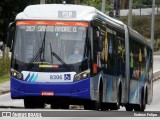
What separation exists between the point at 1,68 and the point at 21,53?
30.3 m

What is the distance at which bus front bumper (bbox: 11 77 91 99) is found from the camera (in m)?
21.0

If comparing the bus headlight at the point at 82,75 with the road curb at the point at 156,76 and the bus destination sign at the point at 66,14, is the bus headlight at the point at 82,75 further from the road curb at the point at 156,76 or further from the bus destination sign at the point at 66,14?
the road curb at the point at 156,76

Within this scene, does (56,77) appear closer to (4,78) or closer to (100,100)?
(100,100)

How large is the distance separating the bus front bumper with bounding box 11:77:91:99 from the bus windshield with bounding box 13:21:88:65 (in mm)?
629

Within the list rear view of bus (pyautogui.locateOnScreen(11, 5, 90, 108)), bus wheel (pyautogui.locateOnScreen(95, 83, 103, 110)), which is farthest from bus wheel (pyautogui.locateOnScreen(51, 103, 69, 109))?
rear view of bus (pyautogui.locateOnScreen(11, 5, 90, 108))

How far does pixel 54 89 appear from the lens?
2112cm

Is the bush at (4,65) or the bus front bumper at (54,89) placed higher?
the bus front bumper at (54,89)

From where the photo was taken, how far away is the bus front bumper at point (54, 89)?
2102 cm

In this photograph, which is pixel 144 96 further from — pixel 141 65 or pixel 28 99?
pixel 28 99

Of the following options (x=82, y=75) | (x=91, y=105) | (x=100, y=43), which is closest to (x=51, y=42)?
(x=82, y=75)

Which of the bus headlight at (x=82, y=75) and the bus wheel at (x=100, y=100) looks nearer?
the bus headlight at (x=82, y=75)

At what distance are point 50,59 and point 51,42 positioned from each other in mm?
495

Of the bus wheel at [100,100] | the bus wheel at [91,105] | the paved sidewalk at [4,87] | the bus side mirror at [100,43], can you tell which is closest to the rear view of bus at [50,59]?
the bus wheel at [91,105]

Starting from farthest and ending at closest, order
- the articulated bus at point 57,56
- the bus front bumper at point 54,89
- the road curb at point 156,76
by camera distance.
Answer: the road curb at point 156,76 → the articulated bus at point 57,56 → the bus front bumper at point 54,89
